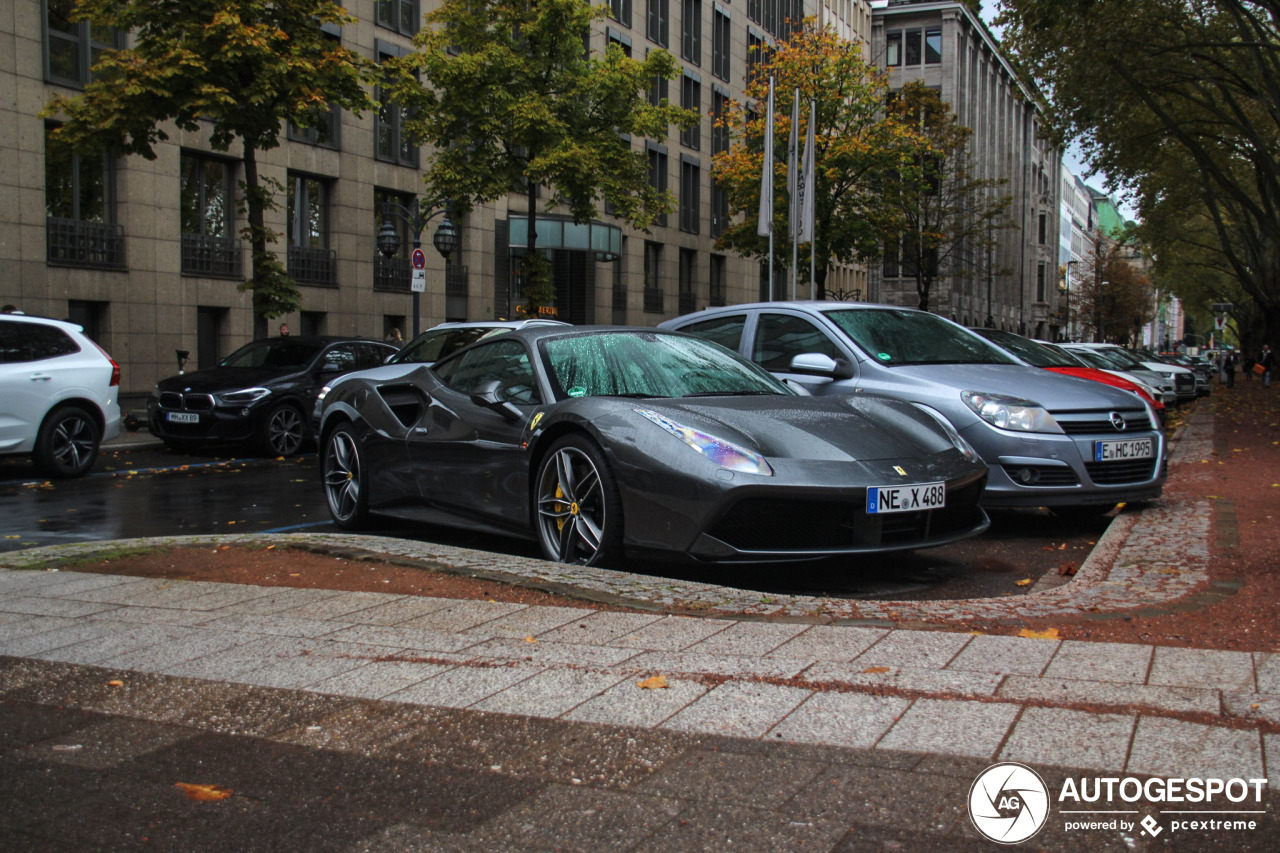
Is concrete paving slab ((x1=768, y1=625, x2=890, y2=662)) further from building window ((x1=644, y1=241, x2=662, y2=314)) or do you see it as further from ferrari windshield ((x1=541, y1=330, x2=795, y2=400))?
building window ((x1=644, y1=241, x2=662, y2=314))

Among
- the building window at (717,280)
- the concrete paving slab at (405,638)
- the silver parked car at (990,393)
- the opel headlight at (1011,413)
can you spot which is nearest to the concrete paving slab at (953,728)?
the concrete paving slab at (405,638)

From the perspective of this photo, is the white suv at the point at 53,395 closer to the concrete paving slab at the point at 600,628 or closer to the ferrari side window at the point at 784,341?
the ferrari side window at the point at 784,341

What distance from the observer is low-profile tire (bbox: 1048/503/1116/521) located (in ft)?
27.3

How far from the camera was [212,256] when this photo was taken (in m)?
26.7

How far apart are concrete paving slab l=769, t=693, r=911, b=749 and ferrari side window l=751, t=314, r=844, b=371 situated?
16.8ft

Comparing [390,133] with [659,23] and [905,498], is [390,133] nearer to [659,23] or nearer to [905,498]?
[659,23]

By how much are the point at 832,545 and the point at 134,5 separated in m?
17.6

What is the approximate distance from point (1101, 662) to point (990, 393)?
389cm

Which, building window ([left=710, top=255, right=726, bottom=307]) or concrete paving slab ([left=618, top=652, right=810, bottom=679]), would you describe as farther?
building window ([left=710, top=255, right=726, bottom=307])

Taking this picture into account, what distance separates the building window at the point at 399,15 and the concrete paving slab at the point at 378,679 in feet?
98.7

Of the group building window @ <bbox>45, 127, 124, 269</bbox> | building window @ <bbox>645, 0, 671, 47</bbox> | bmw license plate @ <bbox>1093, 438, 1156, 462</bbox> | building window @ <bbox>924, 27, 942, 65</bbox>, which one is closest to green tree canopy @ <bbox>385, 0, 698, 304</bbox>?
building window @ <bbox>45, 127, 124, 269</bbox>

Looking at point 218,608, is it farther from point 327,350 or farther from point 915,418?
point 327,350

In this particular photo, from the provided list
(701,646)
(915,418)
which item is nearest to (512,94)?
(915,418)

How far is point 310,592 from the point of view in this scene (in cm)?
528
